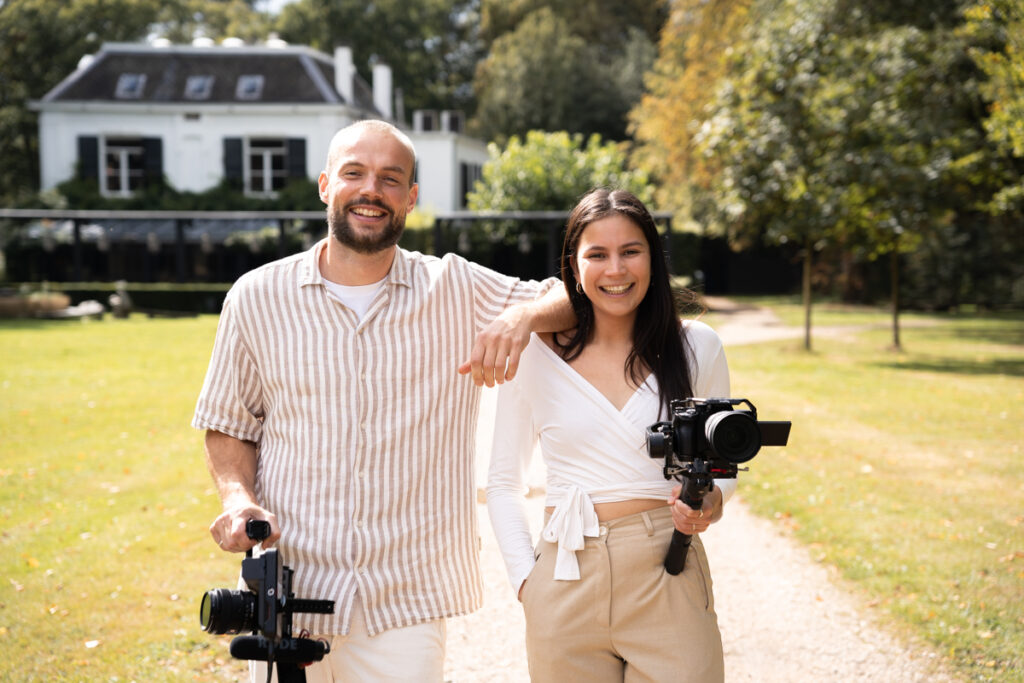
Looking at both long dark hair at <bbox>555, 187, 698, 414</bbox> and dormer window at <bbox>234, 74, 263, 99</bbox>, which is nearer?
long dark hair at <bbox>555, 187, 698, 414</bbox>

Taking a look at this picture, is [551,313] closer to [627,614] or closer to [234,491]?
[627,614]

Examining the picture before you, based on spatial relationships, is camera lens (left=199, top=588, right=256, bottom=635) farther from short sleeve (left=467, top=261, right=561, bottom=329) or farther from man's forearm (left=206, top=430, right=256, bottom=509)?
short sleeve (left=467, top=261, right=561, bottom=329)

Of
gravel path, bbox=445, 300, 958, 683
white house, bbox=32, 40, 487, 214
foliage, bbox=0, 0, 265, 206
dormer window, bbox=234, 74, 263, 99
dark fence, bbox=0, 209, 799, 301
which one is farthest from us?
foliage, bbox=0, 0, 265, 206

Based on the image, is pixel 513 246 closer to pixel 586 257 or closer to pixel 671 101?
pixel 671 101

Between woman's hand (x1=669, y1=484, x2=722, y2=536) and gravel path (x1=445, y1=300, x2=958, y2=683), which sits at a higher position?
woman's hand (x1=669, y1=484, x2=722, y2=536)

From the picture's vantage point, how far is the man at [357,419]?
2.93 meters

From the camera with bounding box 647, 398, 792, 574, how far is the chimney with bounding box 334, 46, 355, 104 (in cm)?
3405

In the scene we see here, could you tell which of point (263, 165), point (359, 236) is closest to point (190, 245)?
point (263, 165)

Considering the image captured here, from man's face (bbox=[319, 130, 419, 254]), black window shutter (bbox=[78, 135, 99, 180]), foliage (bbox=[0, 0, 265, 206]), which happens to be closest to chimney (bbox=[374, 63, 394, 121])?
black window shutter (bbox=[78, 135, 99, 180])

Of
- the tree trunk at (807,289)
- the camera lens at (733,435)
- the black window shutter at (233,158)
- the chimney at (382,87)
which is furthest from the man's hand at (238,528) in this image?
the chimney at (382,87)

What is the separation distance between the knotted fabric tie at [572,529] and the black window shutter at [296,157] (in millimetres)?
32755

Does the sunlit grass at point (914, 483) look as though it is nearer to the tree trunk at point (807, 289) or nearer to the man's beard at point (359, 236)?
the tree trunk at point (807, 289)

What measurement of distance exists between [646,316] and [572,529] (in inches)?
27.1

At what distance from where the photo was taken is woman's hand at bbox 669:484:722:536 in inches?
96.8
